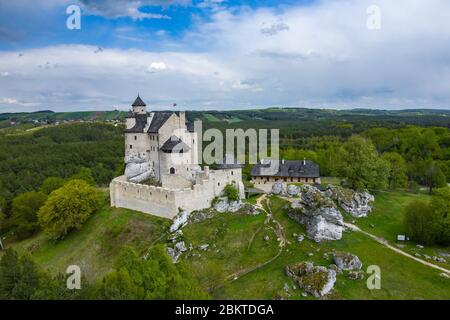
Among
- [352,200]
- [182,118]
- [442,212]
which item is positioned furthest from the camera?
[182,118]

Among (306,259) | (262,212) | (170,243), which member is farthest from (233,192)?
(306,259)

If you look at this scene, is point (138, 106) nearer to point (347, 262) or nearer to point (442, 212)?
point (347, 262)

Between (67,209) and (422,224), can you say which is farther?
(67,209)

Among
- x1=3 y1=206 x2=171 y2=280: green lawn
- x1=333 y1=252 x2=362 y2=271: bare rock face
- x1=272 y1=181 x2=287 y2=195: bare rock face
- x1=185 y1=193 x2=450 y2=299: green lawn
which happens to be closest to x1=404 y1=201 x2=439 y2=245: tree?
x1=185 y1=193 x2=450 y2=299: green lawn

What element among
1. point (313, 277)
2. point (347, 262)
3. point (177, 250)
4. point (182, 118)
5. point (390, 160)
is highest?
point (182, 118)

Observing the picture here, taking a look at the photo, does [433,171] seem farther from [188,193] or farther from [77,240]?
[77,240]

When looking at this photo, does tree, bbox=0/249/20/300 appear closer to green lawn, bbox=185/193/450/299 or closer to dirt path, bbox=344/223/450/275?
green lawn, bbox=185/193/450/299

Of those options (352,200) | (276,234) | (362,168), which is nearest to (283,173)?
(352,200)
